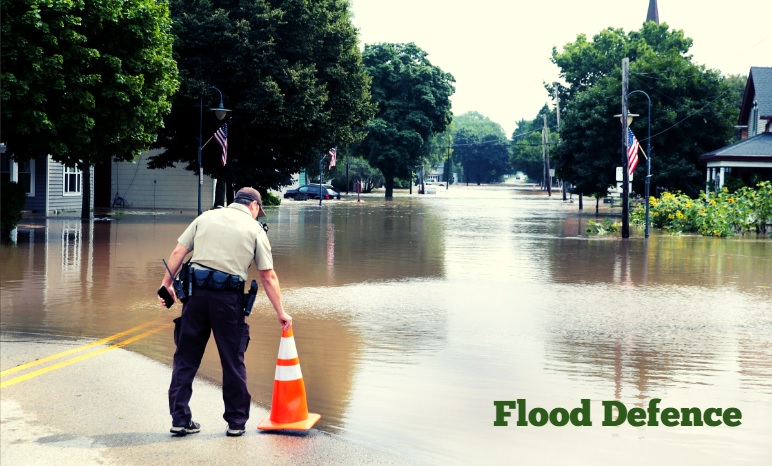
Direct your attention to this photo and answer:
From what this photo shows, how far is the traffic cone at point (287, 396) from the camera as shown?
7.38 meters

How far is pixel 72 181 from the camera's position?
44969 millimetres

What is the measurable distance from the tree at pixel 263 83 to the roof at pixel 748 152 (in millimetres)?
16506

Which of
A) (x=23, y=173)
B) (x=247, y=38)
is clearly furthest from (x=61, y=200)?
(x=247, y=38)

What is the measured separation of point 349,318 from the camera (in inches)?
532

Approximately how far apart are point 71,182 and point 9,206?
19706mm

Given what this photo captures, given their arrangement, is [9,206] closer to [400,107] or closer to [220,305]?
[220,305]

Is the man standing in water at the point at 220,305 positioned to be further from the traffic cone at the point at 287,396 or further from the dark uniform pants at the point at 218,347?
the traffic cone at the point at 287,396

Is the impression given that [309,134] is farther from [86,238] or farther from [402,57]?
[402,57]

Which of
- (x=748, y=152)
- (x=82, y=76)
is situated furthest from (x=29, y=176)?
(x=748, y=152)

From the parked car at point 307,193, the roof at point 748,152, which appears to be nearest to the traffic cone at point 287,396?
the roof at point 748,152

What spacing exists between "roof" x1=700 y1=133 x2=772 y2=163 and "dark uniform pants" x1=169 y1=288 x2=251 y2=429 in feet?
136

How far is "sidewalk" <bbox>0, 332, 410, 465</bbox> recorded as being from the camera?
261 inches

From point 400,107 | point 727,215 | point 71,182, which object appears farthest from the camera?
point 400,107

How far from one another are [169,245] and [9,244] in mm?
3891
